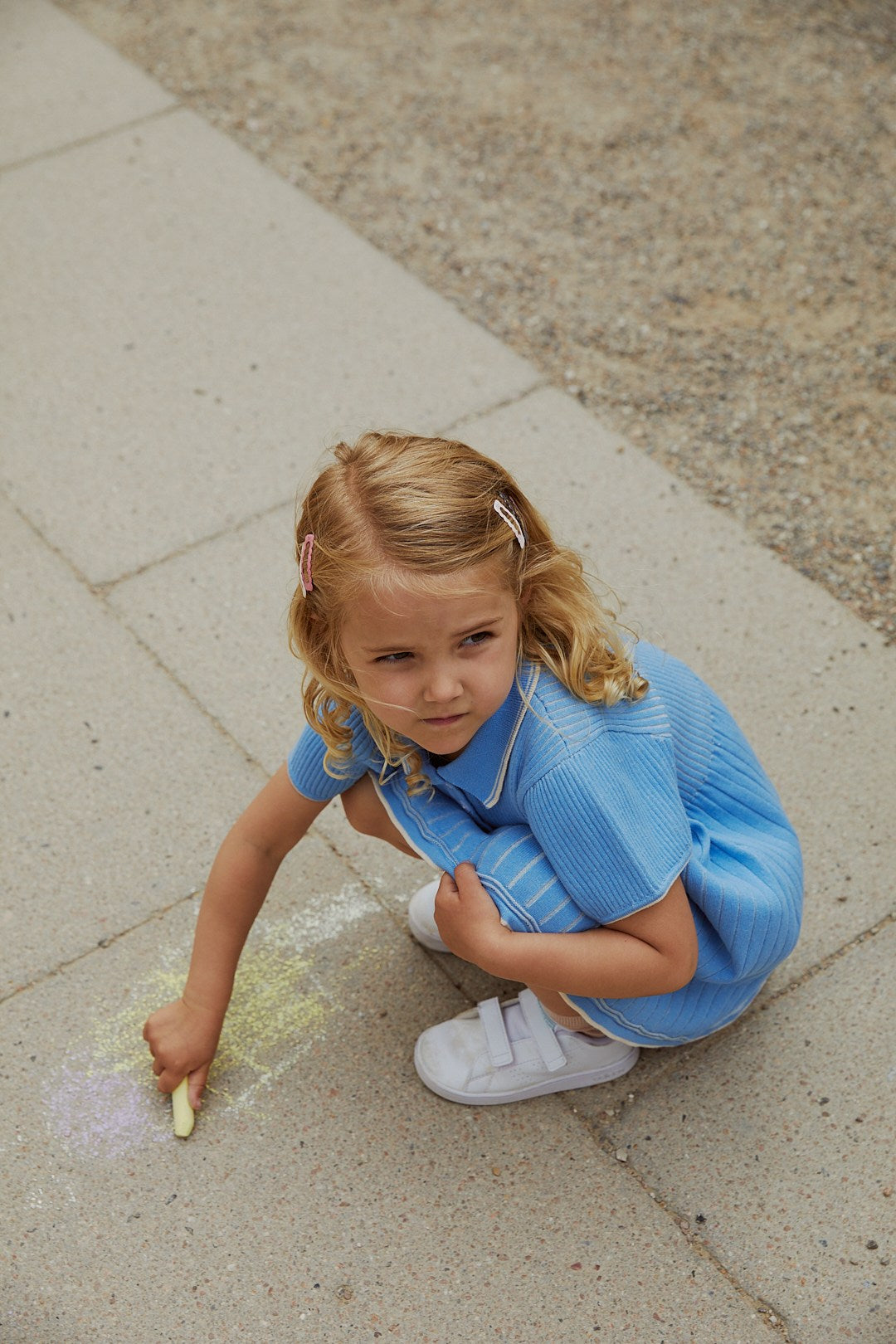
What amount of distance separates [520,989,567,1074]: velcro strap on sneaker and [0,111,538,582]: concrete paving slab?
1432 mm

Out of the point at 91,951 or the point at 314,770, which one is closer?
the point at 314,770

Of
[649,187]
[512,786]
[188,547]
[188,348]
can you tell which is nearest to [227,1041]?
[512,786]

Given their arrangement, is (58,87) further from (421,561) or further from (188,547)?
(421,561)

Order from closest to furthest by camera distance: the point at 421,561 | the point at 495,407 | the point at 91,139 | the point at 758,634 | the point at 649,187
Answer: the point at 421,561 → the point at 758,634 → the point at 495,407 → the point at 649,187 → the point at 91,139

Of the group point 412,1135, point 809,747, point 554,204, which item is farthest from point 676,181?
point 412,1135

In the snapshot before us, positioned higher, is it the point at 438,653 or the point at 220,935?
the point at 438,653

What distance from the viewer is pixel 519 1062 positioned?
7.20ft

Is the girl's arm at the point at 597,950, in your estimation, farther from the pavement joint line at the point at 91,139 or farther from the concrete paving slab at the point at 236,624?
the pavement joint line at the point at 91,139

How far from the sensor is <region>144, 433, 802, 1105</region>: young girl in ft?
5.77

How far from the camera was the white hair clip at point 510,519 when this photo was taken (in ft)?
5.86

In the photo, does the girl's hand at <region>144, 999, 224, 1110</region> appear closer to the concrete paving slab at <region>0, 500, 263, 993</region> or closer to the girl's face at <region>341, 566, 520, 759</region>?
the concrete paving slab at <region>0, 500, 263, 993</region>

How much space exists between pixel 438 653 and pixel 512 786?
0.83 feet

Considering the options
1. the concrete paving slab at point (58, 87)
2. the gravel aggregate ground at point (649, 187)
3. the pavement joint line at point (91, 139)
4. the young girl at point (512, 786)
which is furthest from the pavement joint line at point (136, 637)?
the concrete paving slab at point (58, 87)

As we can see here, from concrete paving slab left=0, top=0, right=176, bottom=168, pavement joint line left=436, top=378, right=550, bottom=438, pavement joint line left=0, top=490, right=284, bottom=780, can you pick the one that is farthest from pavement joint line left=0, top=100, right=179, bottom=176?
pavement joint line left=436, top=378, right=550, bottom=438
